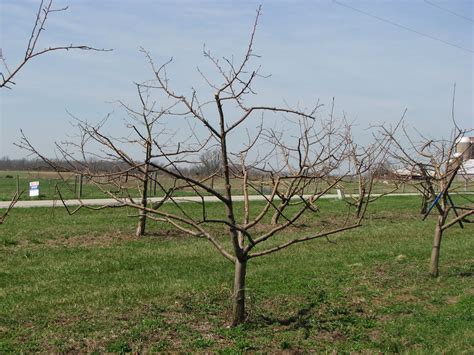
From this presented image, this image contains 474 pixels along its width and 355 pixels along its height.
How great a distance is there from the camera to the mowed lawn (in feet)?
17.6

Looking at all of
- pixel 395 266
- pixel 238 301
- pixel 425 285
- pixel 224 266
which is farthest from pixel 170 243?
pixel 238 301

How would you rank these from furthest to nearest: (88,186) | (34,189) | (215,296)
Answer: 1. (88,186)
2. (34,189)
3. (215,296)

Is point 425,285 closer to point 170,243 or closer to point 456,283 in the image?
point 456,283

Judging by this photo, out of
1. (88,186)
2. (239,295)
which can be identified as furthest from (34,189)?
(239,295)

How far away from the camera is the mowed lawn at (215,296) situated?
537cm

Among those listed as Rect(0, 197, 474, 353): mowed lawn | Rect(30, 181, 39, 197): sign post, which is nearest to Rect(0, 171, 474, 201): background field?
Rect(30, 181, 39, 197): sign post

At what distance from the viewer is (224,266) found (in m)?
9.27

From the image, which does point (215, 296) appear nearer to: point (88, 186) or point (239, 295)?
point (239, 295)

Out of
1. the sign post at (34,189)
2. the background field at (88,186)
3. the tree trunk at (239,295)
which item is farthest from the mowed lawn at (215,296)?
the sign post at (34,189)

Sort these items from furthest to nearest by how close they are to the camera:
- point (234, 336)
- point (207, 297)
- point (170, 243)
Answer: point (170, 243), point (207, 297), point (234, 336)

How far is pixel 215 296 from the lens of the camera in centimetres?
687

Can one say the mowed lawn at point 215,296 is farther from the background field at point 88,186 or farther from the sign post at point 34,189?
the sign post at point 34,189

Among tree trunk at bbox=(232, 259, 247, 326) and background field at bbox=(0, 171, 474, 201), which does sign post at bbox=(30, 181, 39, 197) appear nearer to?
background field at bbox=(0, 171, 474, 201)

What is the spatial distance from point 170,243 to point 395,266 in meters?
4.70
